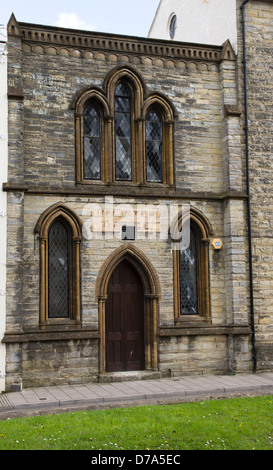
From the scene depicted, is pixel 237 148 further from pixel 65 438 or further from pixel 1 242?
pixel 65 438

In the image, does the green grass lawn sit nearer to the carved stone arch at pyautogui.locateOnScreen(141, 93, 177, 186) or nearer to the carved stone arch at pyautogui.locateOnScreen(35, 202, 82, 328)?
the carved stone arch at pyautogui.locateOnScreen(35, 202, 82, 328)

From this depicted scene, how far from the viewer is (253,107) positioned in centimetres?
1490

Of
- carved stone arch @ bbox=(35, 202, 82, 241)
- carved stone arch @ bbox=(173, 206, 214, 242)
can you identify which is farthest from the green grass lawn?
carved stone arch @ bbox=(173, 206, 214, 242)

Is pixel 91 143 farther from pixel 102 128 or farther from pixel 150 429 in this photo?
pixel 150 429

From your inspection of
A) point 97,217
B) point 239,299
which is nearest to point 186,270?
point 239,299

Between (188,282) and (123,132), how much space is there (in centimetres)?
409

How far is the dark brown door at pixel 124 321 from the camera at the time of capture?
13.8 meters

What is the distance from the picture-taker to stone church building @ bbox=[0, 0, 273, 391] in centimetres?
1310

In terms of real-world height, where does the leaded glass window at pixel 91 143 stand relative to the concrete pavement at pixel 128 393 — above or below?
above

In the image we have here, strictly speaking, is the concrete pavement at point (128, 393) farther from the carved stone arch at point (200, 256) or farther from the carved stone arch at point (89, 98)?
the carved stone arch at point (89, 98)

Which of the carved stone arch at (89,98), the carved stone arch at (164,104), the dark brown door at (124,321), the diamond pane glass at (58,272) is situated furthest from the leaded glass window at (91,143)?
the dark brown door at (124,321)

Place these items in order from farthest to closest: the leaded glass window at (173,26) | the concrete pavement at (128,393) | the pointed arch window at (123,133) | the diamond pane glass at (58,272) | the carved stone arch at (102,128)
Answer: the leaded glass window at (173,26)
the pointed arch window at (123,133)
the carved stone arch at (102,128)
the diamond pane glass at (58,272)
the concrete pavement at (128,393)

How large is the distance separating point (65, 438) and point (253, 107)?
32.6 feet

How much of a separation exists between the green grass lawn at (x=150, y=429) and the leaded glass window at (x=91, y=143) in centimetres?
600
